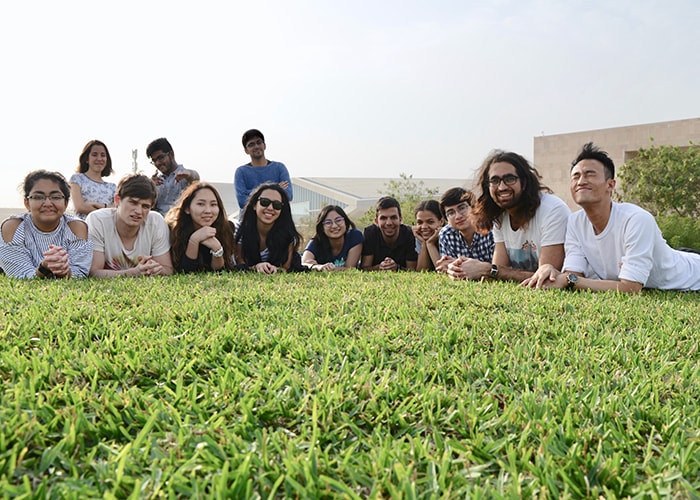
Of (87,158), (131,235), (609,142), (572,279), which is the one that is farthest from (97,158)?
(609,142)

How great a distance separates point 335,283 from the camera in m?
5.37

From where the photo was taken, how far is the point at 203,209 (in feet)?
21.1

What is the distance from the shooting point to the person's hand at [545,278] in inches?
196

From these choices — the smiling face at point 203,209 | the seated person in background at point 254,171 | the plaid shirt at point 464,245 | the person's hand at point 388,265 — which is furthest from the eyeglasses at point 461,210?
the smiling face at point 203,209

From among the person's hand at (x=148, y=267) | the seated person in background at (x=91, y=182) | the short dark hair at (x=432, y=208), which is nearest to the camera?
the person's hand at (x=148, y=267)

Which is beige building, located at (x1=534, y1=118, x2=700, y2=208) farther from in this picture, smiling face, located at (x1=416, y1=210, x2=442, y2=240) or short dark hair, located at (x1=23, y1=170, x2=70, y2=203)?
short dark hair, located at (x1=23, y1=170, x2=70, y2=203)

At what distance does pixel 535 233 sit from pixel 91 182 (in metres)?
5.73

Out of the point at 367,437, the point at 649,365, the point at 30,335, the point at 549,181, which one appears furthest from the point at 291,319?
the point at 549,181

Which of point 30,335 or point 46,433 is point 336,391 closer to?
point 46,433

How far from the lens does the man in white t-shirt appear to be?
5.38 metres

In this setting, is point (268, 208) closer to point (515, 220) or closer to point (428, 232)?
point (428, 232)

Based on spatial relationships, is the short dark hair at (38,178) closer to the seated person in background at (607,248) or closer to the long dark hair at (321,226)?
the long dark hair at (321,226)

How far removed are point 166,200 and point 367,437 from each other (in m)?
6.73

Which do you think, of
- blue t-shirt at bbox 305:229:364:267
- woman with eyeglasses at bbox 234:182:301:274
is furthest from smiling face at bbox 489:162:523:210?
blue t-shirt at bbox 305:229:364:267
